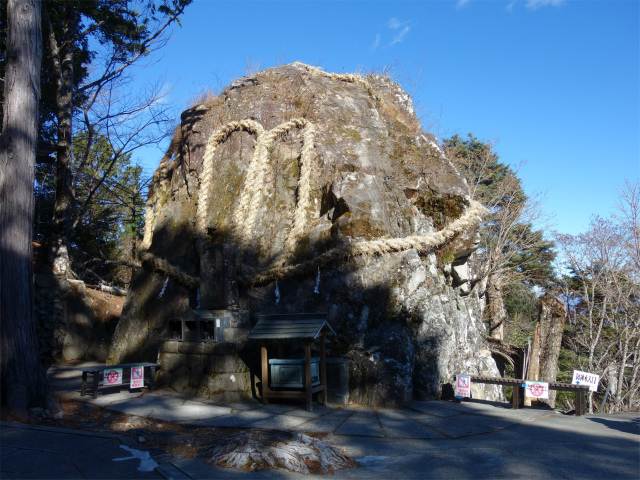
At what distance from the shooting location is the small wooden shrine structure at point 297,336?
693 cm

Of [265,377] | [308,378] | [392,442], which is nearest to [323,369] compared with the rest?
[308,378]

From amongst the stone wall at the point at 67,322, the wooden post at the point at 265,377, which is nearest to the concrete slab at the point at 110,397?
the wooden post at the point at 265,377

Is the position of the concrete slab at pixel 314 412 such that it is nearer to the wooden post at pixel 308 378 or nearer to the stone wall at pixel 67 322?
the wooden post at pixel 308 378

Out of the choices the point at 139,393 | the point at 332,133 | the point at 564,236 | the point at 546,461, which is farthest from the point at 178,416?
the point at 564,236

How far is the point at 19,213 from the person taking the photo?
6359 millimetres

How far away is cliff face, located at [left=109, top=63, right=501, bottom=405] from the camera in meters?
8.20

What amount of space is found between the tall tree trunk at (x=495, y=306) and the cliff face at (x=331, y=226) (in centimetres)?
672

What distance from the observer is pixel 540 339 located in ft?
43.2

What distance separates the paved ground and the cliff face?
1144mm

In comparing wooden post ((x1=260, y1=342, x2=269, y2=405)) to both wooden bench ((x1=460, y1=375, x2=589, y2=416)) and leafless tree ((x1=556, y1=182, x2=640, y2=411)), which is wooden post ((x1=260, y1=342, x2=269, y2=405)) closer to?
wooden bench ((x1=460, y1=375, x2=589, y2=416))

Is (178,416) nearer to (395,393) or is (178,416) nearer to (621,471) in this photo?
(395,393)

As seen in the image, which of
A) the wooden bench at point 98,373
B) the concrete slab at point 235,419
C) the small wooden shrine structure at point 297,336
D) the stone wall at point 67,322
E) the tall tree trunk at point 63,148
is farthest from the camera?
the tall tree trunk at point 63,148

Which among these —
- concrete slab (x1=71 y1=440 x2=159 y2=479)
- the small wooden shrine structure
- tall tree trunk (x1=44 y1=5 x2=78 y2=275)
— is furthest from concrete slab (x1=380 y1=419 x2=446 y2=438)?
tall tree trunk (x1=44 y1=5 x2=78 y2=275)

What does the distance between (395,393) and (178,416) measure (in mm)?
3336
